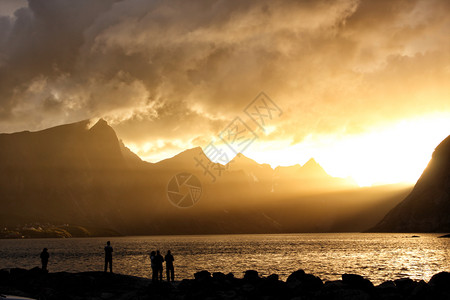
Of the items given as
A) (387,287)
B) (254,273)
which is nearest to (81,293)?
(254,273)

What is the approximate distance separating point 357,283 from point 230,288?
11515 mm

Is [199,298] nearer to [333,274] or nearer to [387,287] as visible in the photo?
[387,287]

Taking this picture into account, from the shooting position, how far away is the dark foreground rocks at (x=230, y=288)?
31.0 meters

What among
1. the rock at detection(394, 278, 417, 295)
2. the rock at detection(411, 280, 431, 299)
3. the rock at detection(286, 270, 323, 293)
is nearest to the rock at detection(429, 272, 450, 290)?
the rock at detection(411, 280, 431, 299)

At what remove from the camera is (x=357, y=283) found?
33469mm

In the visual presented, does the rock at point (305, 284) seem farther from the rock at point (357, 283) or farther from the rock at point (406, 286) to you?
the rock at point (406, 286)

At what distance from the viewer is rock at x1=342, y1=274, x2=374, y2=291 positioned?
33062 millimetres

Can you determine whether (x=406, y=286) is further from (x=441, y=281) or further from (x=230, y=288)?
(x=230, y=288)

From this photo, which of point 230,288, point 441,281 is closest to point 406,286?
point 441,281

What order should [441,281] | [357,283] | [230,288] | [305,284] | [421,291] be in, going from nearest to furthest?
1. [421,291]
2. [441,281]
3. [357,283]
4. [305,284]
5. [230,288]

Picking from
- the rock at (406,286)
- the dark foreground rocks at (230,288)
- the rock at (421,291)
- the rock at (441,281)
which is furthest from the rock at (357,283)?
the rock at (441,281)

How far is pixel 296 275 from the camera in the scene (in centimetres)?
3809

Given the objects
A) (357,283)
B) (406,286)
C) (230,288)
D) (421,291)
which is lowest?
(230,288)

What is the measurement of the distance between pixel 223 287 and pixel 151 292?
6.76 meters
